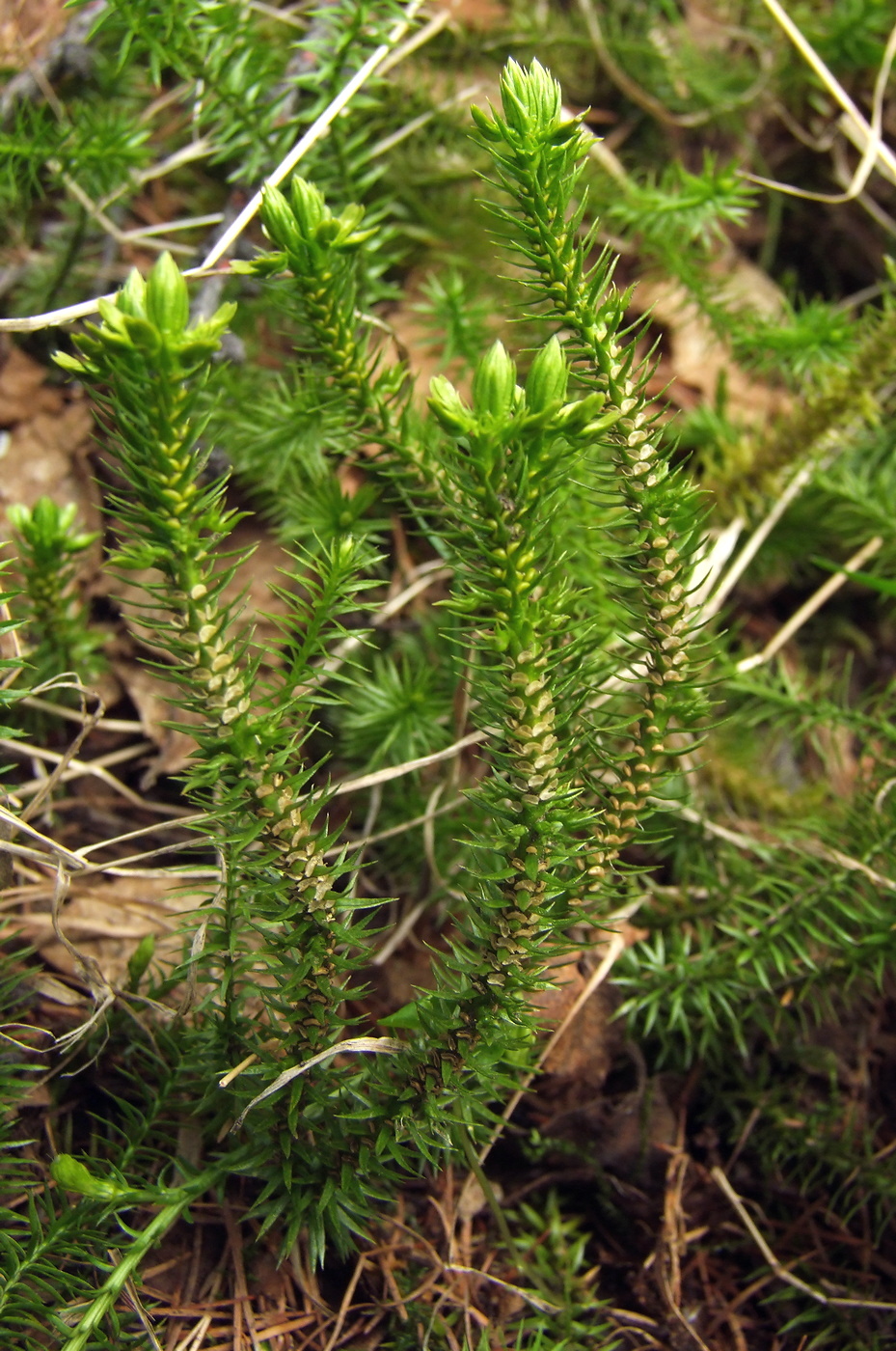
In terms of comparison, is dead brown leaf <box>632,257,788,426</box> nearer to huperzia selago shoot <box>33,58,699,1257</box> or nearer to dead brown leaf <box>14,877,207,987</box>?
huperzia selago shoot <box>33,58,699,1257</box>

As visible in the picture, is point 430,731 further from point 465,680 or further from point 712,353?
point 712,353

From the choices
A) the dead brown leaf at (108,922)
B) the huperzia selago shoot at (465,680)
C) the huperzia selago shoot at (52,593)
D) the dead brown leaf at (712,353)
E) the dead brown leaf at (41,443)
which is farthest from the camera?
the dead brown leaf at (712,353)

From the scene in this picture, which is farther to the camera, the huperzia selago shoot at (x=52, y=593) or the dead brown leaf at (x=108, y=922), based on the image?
the huperzia selago shoot at (x=52, y=593)

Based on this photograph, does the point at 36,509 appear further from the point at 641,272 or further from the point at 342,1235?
the point at 641,272


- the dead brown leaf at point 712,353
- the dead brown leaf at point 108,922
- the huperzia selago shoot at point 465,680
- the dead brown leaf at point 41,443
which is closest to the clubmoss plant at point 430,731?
the huperzia selago shoot at point 465,680

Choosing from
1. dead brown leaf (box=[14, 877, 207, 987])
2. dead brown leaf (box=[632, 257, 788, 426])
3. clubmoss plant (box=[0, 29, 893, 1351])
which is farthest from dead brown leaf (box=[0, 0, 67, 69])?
dead brown leaf (box=[14, 877, 207, 987])

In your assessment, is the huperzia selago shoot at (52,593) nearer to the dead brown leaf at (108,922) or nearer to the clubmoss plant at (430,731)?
the clubmoss plant at (430,731)

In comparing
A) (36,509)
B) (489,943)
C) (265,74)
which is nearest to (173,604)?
(489,943)

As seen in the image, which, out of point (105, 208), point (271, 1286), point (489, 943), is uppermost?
point (105, 208)

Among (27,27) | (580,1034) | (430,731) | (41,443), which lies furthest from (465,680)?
(27,27)
